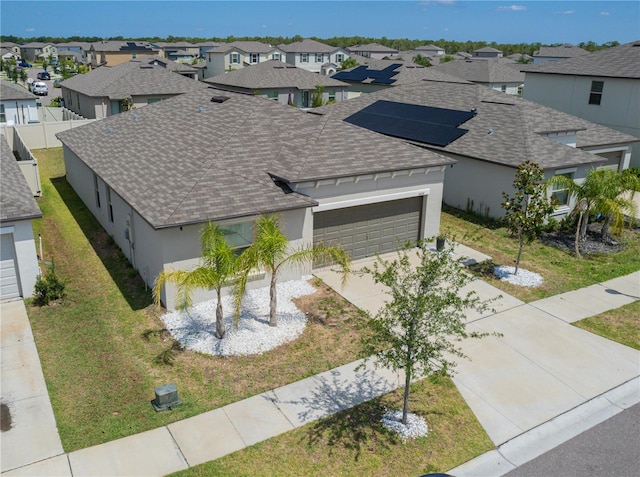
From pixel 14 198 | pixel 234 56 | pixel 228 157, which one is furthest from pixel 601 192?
pixel 234 56

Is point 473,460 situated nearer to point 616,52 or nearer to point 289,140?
point 289,140

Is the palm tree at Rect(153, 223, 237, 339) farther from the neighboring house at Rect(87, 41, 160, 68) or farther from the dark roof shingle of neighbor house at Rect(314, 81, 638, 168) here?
the neighboring house at Rect(87, 41, 160, 68)

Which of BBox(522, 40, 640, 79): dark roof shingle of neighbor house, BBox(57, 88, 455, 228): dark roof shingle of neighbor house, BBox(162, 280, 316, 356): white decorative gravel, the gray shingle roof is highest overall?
BBox(522, 40, 640, 79): dark roof shingle of neighbor house

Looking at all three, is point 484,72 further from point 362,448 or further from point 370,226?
point 362,448

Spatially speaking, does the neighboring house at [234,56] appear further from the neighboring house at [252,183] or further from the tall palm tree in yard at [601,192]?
the tall palm tree in yard at [601,192]

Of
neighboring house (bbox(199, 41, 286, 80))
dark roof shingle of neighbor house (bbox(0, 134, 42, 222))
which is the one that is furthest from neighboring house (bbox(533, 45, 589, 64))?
dark roof shingle of neighbor house (bbox(0, 134, 42, 222))

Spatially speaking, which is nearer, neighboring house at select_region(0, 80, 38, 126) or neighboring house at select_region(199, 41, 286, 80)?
neighboring house at select_region(0, 80, 38, 126)
